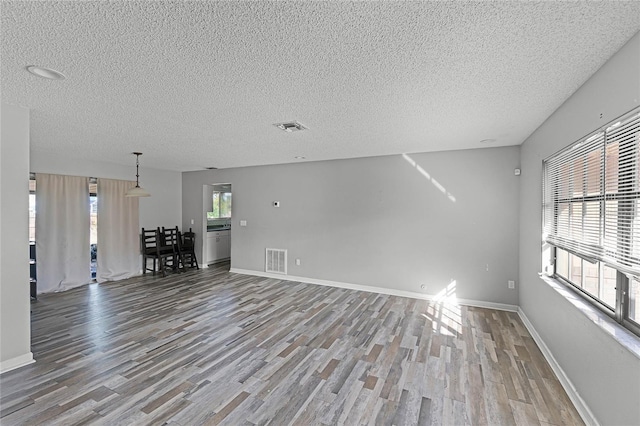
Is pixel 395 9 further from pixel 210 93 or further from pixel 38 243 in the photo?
pixel 38 243

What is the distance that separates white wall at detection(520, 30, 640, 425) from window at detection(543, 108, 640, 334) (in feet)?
0.46

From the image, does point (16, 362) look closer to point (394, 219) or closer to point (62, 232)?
point (62, 232)

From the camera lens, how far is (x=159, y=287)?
5.32 metres

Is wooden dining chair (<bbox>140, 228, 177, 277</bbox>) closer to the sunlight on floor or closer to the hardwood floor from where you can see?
the hardwood floor

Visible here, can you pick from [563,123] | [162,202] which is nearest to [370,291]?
[563,123]

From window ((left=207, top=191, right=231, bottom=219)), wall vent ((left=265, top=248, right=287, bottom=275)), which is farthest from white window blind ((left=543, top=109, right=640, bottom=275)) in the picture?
window ((left=207, top=191, right=231, bottom=219))

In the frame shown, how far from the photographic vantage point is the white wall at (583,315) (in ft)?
5.06

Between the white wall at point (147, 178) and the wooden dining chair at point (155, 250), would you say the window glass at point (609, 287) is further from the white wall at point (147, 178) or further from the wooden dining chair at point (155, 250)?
the wooden dining chair at point (155, 250)

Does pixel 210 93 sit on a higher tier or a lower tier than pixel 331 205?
higher

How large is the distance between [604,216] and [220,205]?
26.6 feet

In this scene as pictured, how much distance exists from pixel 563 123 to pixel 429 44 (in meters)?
1.82

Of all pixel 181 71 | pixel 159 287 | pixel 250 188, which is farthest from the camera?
pixel 250 188

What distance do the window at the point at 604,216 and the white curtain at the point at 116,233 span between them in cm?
748

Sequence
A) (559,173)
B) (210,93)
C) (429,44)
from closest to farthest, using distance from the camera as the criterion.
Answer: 1. (429,44)
2. (210,93)
3. (559,173)
